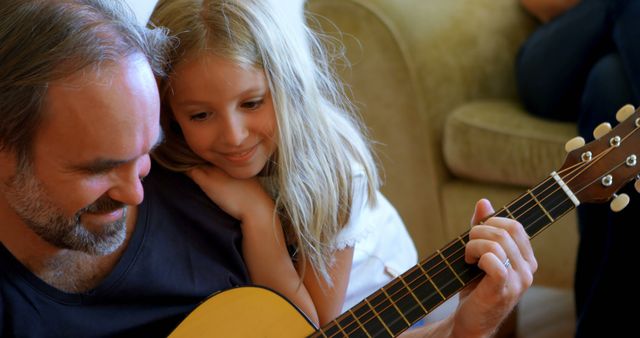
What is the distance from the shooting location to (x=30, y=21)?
35.1 inches

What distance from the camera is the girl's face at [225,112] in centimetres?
112

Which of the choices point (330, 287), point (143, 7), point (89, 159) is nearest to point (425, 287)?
point (330, 287)

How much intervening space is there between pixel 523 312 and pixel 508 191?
455mm

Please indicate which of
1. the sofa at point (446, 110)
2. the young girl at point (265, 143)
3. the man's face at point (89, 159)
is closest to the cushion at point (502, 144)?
the sofa at point (446, 110)

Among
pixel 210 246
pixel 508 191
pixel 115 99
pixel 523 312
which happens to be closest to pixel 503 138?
pixel 508 191

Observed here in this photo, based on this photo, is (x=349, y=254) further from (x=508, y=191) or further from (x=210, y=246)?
(x=508, y=191)

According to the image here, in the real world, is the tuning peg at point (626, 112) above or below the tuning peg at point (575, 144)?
below

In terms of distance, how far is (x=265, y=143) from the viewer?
3.86 feet

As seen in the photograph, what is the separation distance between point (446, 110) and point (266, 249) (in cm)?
89

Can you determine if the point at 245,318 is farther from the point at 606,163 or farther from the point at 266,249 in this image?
the point at 606,163

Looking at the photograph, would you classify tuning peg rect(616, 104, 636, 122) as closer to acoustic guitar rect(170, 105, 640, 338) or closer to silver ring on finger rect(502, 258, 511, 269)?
acoustic guitar rect(170, 105, 640, 338)

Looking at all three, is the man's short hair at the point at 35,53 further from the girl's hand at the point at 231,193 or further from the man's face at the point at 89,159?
the girl's hand at the point at 231,193

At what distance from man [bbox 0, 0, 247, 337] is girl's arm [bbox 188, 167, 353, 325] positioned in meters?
0.02

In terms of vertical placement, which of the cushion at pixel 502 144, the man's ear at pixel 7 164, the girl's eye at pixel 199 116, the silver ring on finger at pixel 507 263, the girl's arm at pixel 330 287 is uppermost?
the man's ear at pixel 7 164
